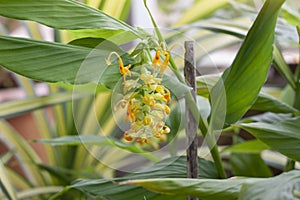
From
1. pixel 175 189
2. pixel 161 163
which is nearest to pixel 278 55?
pixel 161 163

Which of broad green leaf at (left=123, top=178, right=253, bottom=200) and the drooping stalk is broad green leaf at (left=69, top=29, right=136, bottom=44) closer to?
the drooping stalk

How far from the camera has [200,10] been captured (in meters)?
1.12

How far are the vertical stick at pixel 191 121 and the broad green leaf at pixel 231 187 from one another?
0.10 metres

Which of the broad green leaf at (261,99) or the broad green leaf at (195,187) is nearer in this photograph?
the broad green leaf at (195,187)

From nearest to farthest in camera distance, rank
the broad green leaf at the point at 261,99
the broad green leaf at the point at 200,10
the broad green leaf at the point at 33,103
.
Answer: the broad green leaf at the point at 261,99, the broad green leaf at the point at 33,103, the broad green leaf at the point at 200,10

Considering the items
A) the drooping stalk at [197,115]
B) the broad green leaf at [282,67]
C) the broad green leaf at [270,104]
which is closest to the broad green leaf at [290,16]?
the broad green leaf at [282,67]

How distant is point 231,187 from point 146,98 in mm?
104

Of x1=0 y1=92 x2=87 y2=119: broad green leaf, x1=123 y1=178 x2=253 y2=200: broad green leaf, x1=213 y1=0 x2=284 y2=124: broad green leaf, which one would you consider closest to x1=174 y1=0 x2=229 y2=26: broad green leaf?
x1=0 y1=92 x2=87 y2=119: broad green leaf

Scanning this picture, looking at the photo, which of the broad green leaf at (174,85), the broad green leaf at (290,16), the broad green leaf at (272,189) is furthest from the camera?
the broad green leaf at (290,16)

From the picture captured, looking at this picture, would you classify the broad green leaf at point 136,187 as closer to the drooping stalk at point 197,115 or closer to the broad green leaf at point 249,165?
the drooping stalk at point 197,115

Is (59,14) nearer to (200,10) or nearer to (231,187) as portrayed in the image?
(231,187)

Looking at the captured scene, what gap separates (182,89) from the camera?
43 cm

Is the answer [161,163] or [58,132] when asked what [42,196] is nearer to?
[58,132]

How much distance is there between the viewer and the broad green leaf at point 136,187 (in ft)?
1.56
